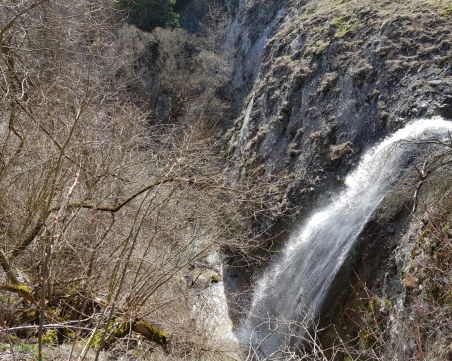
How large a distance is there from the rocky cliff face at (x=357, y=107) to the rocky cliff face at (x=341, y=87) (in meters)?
0.03

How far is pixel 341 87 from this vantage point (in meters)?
10.8

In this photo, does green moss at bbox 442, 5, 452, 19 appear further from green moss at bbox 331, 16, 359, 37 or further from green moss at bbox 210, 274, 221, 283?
green moss at bbox 210, 274, 221, 283

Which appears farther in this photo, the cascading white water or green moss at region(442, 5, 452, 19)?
green moss at region(442, 5, 452, 19)

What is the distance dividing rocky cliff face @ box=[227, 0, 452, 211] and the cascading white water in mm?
512

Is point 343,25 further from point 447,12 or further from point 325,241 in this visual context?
point 325,241

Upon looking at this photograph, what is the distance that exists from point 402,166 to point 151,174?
4.42m

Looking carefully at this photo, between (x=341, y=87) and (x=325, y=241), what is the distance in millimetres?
4238

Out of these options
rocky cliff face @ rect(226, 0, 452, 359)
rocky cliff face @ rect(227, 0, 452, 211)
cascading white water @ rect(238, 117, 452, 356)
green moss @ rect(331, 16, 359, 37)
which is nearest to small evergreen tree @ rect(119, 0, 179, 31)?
rocky cliff face @ rect(226, 0, 452, 359)

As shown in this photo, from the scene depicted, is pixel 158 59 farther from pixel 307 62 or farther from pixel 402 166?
pixel 402 166

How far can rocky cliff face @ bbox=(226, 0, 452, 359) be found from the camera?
6742mm

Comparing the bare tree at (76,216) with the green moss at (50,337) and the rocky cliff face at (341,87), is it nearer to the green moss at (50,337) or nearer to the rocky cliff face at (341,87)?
the green moss at (50,337)

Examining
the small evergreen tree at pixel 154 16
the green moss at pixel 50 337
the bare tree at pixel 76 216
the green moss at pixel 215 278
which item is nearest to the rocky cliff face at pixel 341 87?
the green moss at pixel 215 278

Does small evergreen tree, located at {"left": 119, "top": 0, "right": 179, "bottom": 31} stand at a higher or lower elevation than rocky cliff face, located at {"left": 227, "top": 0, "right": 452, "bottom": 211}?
higher

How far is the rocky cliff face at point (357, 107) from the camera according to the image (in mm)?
6742
